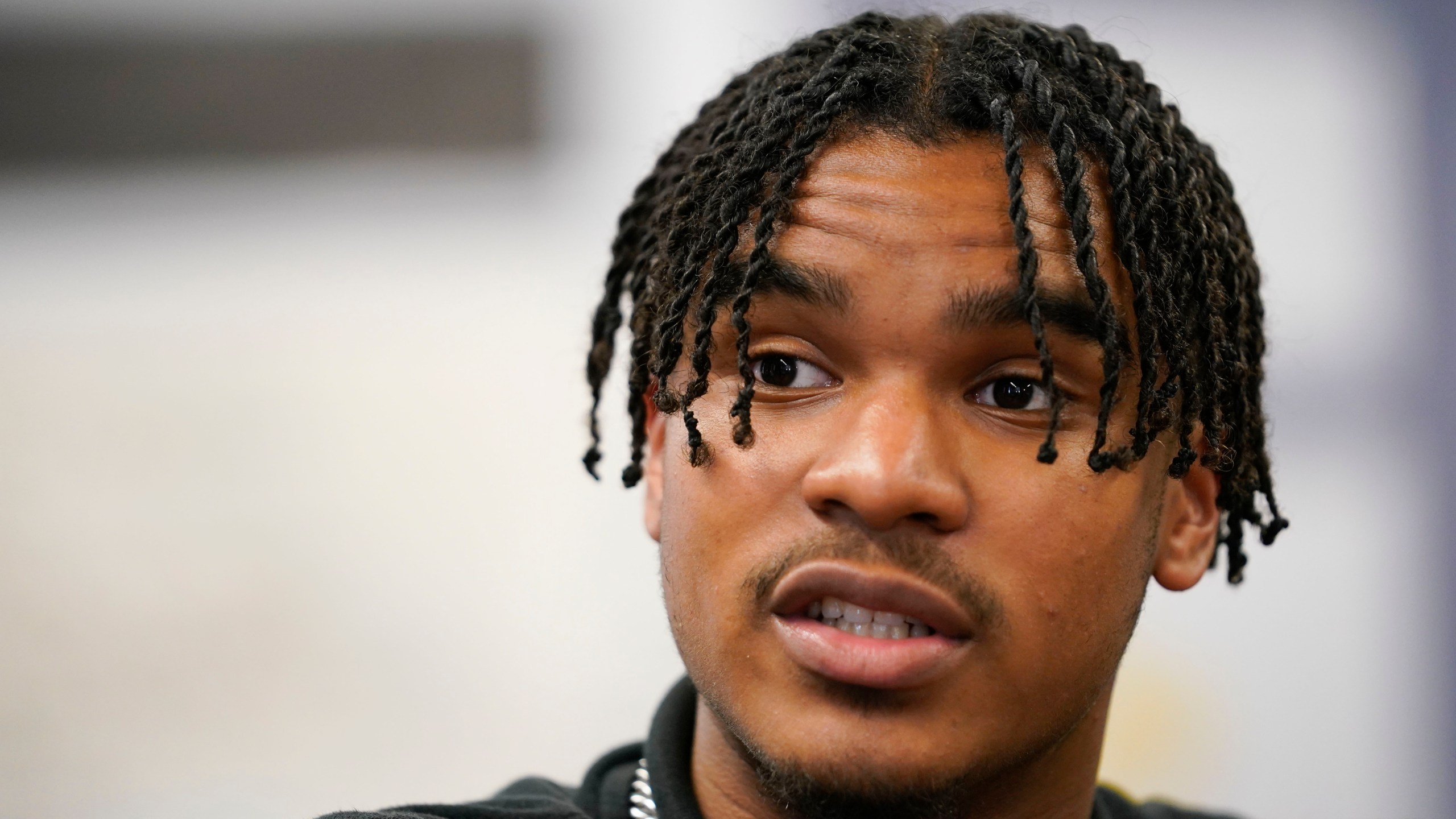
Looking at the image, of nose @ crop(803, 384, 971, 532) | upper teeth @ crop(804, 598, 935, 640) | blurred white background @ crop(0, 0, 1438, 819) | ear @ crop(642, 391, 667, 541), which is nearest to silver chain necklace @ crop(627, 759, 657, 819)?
ear @ crop(642, 391, 667, 541)

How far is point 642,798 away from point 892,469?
71 centimetres

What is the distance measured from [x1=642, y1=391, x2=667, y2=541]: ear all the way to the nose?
1.56 feet

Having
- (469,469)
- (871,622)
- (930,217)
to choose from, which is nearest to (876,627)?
(871,622)

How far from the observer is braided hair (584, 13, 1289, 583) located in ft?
5.83

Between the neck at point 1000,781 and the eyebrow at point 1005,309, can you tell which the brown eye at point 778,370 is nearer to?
the eyebrow at point 1005,309

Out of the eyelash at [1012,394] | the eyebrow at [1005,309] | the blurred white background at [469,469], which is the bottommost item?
the blurred white background at [469,469]

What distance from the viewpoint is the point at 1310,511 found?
3.82m

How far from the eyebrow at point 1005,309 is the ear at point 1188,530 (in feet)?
1.23

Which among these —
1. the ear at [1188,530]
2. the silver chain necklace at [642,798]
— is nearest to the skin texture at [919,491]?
the ear at [1188,530]

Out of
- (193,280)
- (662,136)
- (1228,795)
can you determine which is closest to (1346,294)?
(1228,795)

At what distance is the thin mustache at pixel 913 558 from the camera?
168 cm

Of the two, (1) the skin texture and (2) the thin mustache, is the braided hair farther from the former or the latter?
(2) the thin mustache

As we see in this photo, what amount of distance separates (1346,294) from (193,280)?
3.26 metres

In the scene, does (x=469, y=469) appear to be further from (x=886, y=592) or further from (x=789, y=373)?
(x=886, y=592)
